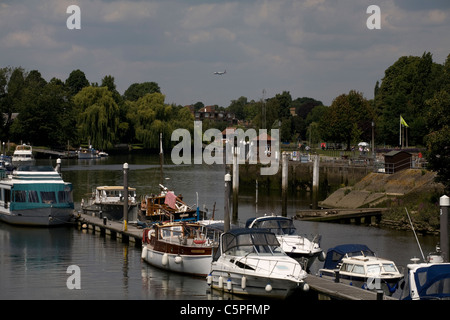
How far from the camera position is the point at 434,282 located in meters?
23.8

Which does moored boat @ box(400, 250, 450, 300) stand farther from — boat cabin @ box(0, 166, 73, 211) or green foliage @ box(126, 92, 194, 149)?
green foliage @ box(126, 92, 194, 149)

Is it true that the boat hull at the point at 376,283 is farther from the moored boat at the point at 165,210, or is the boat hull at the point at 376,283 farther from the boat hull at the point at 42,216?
the boat hull at the point at 42,216

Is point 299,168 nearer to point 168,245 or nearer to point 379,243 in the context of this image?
point 379,243

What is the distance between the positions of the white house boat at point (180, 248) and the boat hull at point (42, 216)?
45.6ft

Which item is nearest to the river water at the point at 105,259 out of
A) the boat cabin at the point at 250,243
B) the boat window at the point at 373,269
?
the boat cabin at the point at 250,243

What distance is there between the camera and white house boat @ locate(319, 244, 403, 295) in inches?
1131

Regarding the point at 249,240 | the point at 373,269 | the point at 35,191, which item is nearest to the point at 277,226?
the point at 249,240

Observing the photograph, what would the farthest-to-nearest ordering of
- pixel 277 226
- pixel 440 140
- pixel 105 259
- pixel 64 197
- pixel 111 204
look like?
pixel 111 204, pixel 64 197, pixel 440 140, pixel 105 259, pixel 277 226

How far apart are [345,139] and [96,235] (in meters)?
66.3

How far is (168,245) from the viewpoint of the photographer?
3516 centimetres

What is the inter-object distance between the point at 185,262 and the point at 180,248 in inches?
→ 29.0

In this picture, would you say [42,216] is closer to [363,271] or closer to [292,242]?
[292,242]

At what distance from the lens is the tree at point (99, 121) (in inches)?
5384
